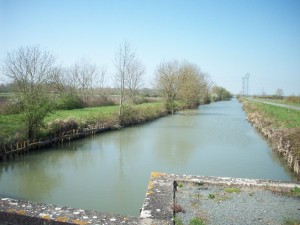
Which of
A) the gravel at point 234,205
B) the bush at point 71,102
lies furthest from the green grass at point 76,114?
the gravel at point 234,205

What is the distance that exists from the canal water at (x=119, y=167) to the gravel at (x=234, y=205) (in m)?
1.77

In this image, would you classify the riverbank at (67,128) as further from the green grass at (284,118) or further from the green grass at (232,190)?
the green grass at (284,118)

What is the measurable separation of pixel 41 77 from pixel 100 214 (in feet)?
89.4

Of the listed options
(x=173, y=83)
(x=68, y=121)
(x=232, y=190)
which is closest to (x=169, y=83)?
(x=173, y=83)

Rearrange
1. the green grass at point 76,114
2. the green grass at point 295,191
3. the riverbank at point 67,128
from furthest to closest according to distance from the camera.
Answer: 1. the green grass at point 76,114
2. the riverbank at point 67,128
3. the green grass at point 295,191

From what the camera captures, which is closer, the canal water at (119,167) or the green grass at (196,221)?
the green grass at (196,221)

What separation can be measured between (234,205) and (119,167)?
22.6 feet

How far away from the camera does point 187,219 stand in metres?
5.39

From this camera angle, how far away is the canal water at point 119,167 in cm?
877

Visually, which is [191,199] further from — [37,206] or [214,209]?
[37,206]

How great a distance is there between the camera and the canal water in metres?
8.77

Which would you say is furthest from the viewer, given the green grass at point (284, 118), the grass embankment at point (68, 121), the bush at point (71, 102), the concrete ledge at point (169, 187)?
the bush at point (71, 102)

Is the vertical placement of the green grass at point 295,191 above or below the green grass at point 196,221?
below

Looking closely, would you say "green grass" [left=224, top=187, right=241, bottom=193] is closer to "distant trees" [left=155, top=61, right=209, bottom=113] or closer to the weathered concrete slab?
the weathered concrete slab
